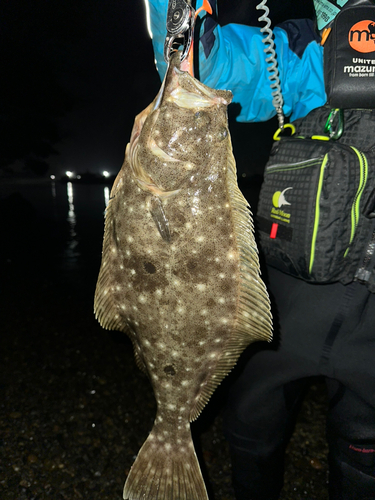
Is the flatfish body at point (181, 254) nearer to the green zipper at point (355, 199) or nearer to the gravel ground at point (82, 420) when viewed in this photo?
the green zipper at point (355, 199)

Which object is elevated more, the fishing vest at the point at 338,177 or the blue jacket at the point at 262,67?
the blue jacket at the point at 262,67

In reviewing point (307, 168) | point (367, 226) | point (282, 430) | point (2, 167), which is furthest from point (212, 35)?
point (2, 167)

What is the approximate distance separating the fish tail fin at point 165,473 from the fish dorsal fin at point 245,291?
56 centimetres

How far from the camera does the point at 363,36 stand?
1.56m

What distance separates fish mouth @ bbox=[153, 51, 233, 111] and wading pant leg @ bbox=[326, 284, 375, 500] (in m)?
1.32

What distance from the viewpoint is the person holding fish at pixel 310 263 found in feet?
5.15

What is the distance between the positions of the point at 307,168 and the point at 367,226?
0.46m

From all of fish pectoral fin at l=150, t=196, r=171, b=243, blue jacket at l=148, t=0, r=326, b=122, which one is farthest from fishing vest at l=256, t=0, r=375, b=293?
fish pectoral fin at l=150, t=196, r=171, b=243

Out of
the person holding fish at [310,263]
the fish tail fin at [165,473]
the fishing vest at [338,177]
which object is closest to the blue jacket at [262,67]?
the person holding fish at [310,263]

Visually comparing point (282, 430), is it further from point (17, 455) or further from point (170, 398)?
point (17, 455)

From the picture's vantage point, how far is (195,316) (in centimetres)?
142

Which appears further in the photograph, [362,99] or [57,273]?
[57,273]

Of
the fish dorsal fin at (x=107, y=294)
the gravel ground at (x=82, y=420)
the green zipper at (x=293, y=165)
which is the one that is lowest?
the gravel ground at (x=82, y=420)

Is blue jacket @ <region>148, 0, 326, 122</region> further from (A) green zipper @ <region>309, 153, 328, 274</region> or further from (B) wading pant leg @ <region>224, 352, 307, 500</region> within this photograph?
(B) wading pant leg @ <region>224, 352, 307, 500</region>
